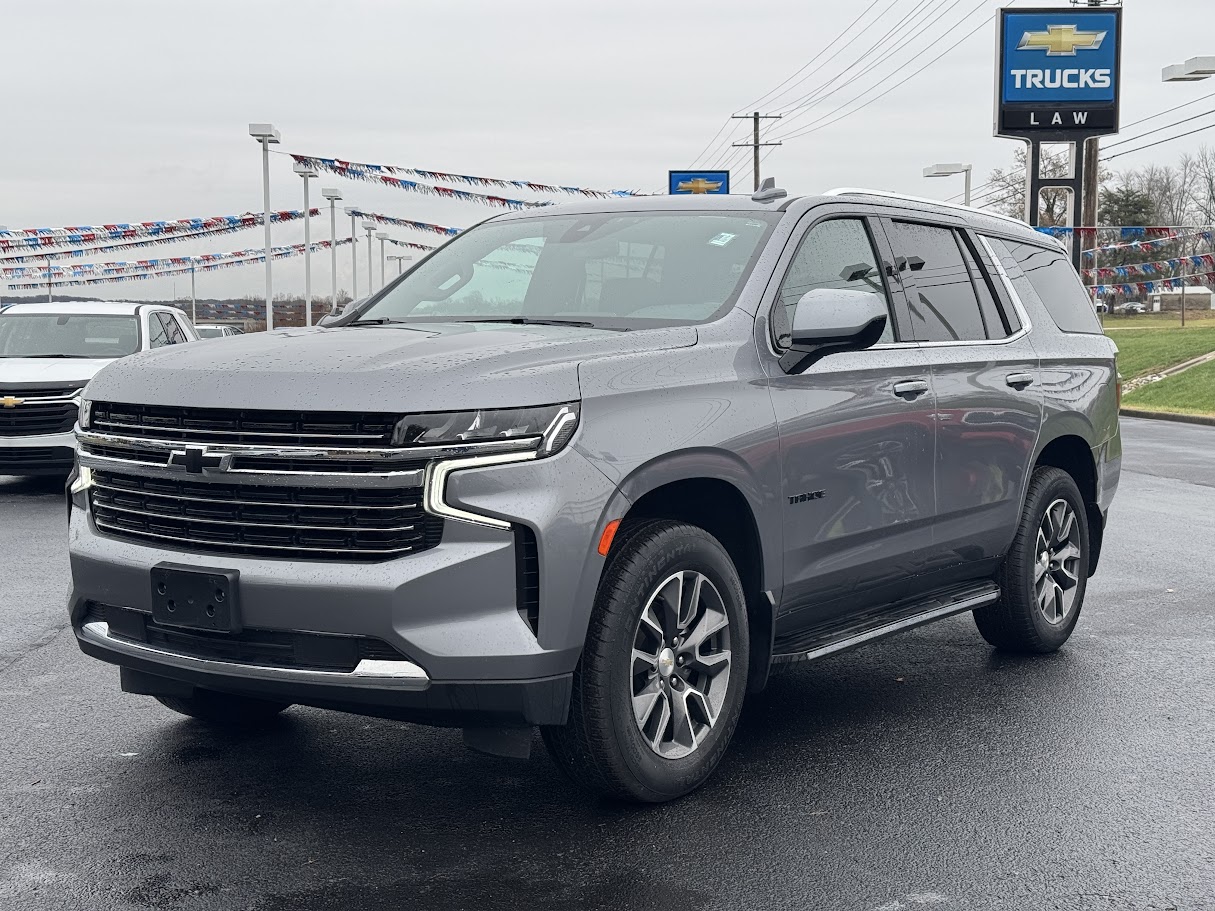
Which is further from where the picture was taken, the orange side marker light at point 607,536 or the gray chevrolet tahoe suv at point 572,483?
the orange side marker light at point 607,536

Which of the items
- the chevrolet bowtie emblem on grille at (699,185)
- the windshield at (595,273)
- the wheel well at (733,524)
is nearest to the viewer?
the wheel well at (733,524)

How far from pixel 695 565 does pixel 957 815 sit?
1.11 metres

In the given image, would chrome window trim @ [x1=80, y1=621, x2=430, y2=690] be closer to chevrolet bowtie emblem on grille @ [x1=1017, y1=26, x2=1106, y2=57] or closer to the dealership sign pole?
the dealership sign pole

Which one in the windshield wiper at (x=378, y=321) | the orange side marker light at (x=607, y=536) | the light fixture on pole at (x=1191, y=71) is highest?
the light fixture on pole at (x=1191, y=71)

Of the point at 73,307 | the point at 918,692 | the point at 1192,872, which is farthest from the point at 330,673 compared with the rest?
the point at 73,307

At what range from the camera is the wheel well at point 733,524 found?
14.9 feet

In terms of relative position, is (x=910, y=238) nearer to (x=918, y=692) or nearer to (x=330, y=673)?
(x=918, y=692)

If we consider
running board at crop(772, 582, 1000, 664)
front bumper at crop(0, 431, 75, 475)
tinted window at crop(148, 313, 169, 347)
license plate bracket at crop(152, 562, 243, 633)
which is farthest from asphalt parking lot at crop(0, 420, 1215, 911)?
tinted window at crop(148, 313, 169, 347)

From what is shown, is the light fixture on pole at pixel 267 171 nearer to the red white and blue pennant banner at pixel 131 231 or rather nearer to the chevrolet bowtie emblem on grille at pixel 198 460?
the red white and blue pennant banner at pixel 131 231

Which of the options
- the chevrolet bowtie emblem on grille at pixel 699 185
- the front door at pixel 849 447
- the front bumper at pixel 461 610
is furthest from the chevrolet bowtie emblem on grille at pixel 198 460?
the chevrolet bowtie emblem on grille at pixel 699 185

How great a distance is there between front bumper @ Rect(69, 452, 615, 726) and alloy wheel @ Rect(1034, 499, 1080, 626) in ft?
10.8

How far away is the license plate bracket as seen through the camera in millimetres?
4016

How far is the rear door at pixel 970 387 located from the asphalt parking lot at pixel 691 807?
2.26 feet

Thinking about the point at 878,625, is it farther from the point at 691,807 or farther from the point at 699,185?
the point at 699,185
